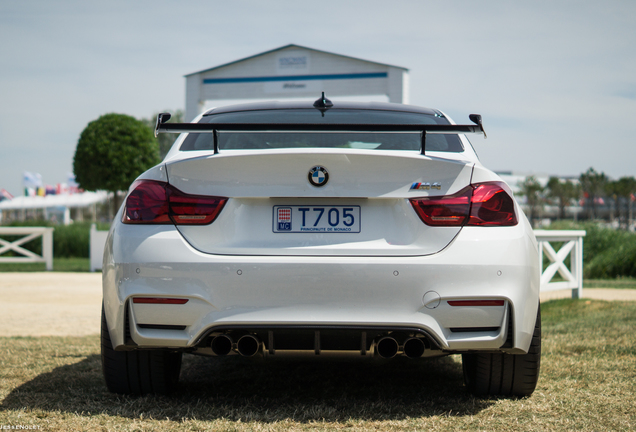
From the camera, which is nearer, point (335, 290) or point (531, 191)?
point (335, 290)

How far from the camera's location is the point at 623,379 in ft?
12.3

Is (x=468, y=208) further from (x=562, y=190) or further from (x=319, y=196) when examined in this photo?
(x=562, y=190)

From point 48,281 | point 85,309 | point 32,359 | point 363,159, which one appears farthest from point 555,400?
point 48,281

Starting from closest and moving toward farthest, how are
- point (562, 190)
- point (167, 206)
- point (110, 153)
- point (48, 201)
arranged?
point (167, 206) < point (110, 153) < point (48, 201) < point (562, 190)

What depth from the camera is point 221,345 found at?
108 inches

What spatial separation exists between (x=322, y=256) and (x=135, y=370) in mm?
1247

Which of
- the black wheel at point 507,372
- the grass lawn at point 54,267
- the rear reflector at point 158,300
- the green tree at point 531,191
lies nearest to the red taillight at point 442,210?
the black wheel at point 507,372

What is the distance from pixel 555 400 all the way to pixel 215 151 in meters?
2.17

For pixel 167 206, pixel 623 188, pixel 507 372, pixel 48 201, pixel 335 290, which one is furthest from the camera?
pixel 623 188

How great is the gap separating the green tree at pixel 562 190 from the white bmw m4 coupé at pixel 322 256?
283 ft

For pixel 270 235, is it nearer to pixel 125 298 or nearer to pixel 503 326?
pixel 125 298

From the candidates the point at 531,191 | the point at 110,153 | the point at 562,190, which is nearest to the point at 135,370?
the point at 110,153

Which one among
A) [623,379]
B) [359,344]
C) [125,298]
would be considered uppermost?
[125,298]

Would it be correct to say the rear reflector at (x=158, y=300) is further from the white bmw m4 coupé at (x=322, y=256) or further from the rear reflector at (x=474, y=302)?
the rear reflector at (x=474, y=302)
